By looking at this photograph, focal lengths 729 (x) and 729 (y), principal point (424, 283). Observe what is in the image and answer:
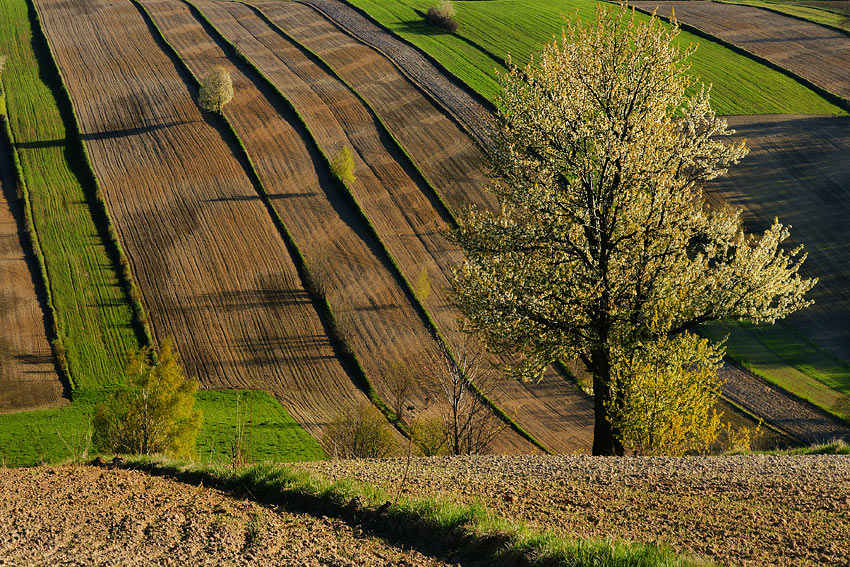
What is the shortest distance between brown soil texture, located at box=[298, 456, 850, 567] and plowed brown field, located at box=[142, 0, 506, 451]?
94.9 ft

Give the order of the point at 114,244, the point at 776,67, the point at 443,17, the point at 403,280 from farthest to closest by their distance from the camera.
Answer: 1. the point at 443,17
2. the point at 776,67
3. the point at 114,244
4. the point at 403,280

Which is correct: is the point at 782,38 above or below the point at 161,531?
above

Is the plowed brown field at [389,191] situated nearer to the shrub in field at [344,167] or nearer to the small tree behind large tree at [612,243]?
the shrub in field at [344,167]

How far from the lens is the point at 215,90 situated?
77.2 metres

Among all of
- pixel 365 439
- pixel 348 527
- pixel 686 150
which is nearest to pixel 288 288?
pixel 365 439

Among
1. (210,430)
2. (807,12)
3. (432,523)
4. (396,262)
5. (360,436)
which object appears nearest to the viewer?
(432,523)

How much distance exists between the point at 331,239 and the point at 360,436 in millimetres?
26439

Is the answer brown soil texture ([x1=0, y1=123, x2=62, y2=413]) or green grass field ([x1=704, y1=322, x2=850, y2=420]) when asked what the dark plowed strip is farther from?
brown soil texture ([x1=0, y1=123, x2=62, y2=413])

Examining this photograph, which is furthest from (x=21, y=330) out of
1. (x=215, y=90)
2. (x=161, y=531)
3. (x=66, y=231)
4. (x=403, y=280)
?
(x=161, y=531)

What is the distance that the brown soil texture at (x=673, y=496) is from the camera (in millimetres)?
11320

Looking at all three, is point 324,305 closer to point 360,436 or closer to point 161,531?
point 360,436

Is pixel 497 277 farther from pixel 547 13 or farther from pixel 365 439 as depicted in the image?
pixel 547 13

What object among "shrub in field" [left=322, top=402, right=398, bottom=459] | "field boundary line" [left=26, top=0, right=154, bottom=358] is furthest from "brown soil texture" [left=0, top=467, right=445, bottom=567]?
"field boundary line" [left=26, top=0, right=154, bottom=358]

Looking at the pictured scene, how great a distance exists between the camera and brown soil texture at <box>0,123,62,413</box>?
154ft
